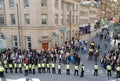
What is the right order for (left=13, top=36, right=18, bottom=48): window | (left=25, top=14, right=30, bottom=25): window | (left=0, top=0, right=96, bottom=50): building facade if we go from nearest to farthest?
(left=0, top=0, right=96, bottom=50): building facade < (left=25, top=14, right=30, bottom=25): window < (left=13, top=36, right=18, bottom=48): window

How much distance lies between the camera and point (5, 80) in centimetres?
2227

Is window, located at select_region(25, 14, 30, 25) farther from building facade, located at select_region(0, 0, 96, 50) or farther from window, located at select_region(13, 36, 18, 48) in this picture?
window, located at select_region(13, 36, 18, 48)

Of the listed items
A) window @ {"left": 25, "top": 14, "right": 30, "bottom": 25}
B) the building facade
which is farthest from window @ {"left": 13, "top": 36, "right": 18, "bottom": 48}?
window @ {"left": 25, "top": 14, "right": 30, "bottom": 25}

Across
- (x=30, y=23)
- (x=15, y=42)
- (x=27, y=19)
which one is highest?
(x=27, y=19)

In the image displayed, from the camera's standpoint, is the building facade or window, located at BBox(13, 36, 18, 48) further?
window, located at BBox(13, 36, 18, 48)

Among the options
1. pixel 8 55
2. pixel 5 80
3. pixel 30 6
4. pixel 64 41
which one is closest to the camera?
pixel 5 80

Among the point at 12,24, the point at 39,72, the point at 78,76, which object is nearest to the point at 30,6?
the point at 12,24

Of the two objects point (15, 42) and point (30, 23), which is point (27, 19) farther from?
point (15, 42)

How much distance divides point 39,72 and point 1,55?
7808 mm

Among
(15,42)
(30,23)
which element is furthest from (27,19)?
(15,42)

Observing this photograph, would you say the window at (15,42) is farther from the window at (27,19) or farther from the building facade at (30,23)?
the window at (27,19)

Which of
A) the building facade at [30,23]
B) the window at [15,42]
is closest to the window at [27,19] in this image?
the building facade at [30,23]

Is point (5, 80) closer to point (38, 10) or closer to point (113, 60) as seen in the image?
point (113, 60)

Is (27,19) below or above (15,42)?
above
